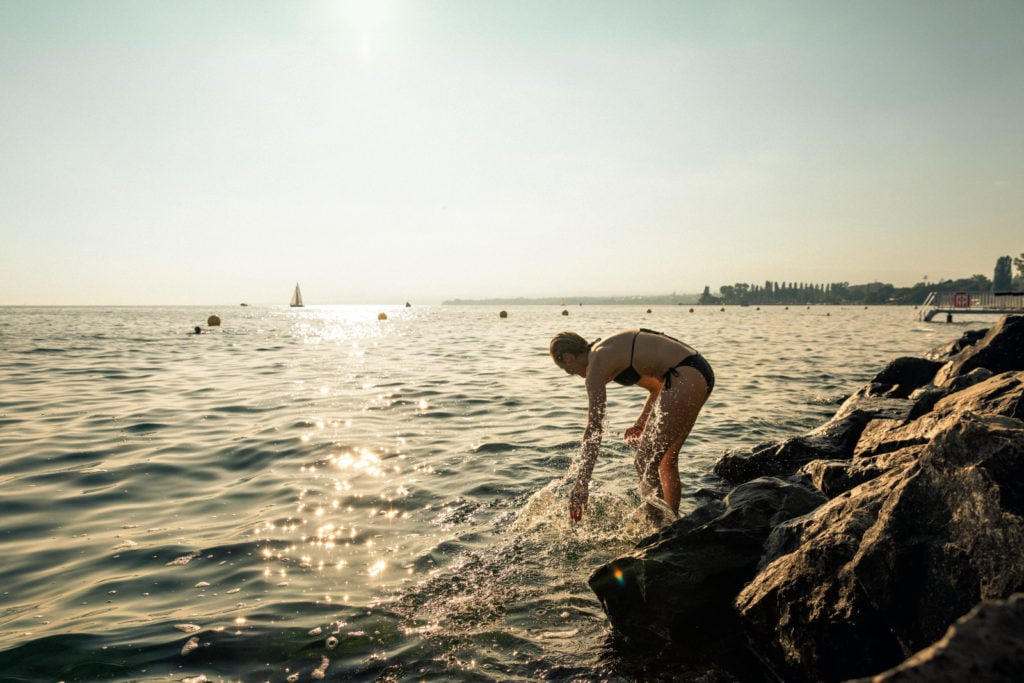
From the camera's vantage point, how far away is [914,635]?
10.1 ft

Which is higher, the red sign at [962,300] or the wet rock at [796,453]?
the red sign at [962,300]

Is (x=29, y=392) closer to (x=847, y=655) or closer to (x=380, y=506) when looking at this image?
(x=380, y=506)

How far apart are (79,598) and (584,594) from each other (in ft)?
14.4

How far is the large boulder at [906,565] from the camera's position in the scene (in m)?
2.99

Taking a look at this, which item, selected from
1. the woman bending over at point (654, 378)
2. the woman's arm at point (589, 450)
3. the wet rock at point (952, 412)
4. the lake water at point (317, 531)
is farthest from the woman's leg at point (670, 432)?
the wet rock at point (952, 412)

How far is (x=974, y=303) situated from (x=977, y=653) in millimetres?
61237

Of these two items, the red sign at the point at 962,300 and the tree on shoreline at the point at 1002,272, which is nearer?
the red sign at the point at 962,300

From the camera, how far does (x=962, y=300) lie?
154 ft

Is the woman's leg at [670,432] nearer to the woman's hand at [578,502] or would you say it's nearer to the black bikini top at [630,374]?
the black bikini top at [630,374]

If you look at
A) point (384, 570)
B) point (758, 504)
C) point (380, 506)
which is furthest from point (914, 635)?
point (380, 506)

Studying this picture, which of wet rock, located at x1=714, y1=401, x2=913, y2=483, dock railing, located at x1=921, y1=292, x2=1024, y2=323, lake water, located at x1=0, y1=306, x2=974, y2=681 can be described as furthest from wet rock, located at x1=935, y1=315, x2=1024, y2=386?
dock railing, located at x1=921, y1=292, x2=1024, y2=323

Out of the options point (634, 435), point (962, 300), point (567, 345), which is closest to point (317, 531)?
point (567, 345)

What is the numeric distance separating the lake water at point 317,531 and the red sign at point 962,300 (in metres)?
43.5

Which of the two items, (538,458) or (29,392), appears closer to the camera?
(538,458)
